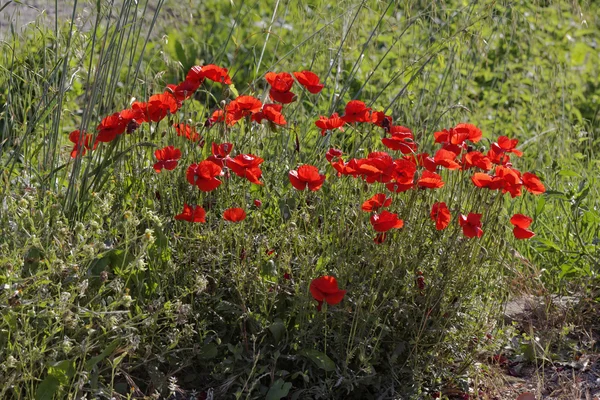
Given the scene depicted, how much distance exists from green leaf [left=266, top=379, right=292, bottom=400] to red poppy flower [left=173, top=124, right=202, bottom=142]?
2.35 feet

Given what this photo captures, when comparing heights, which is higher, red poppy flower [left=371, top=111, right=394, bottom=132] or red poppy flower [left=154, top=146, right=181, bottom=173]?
red poppy flower [left=371, top=111, right=394, bottom=132]

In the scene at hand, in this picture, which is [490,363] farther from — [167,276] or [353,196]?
[167,276]

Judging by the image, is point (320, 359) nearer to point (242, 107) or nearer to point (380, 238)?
point (380, 238)

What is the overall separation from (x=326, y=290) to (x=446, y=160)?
0.44 m

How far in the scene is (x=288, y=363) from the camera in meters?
2.30

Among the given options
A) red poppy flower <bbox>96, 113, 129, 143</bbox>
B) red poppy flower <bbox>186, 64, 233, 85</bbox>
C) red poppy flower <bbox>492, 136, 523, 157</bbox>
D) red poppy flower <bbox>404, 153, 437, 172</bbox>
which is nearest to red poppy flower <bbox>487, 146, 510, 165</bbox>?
red poppy flower <bbox>492, 136, 523, 157</bbox>

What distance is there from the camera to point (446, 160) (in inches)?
85.2

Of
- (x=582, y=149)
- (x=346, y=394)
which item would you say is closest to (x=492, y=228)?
(x=346, y=394)

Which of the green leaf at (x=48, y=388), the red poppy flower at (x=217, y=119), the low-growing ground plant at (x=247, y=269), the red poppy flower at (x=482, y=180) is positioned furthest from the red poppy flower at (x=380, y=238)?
the green leaf at (x=48, y=388)

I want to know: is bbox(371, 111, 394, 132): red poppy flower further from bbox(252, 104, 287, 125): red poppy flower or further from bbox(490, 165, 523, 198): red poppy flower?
bbox(490, 165, 523, 198): red poppy flower

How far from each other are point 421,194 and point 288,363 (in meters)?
0.58

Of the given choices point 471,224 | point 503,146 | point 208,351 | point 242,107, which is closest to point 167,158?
point 242,107

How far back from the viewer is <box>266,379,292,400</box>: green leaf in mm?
2148

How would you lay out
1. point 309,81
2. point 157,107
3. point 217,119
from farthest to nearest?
point 217,119
point 309,81
point 157,107
